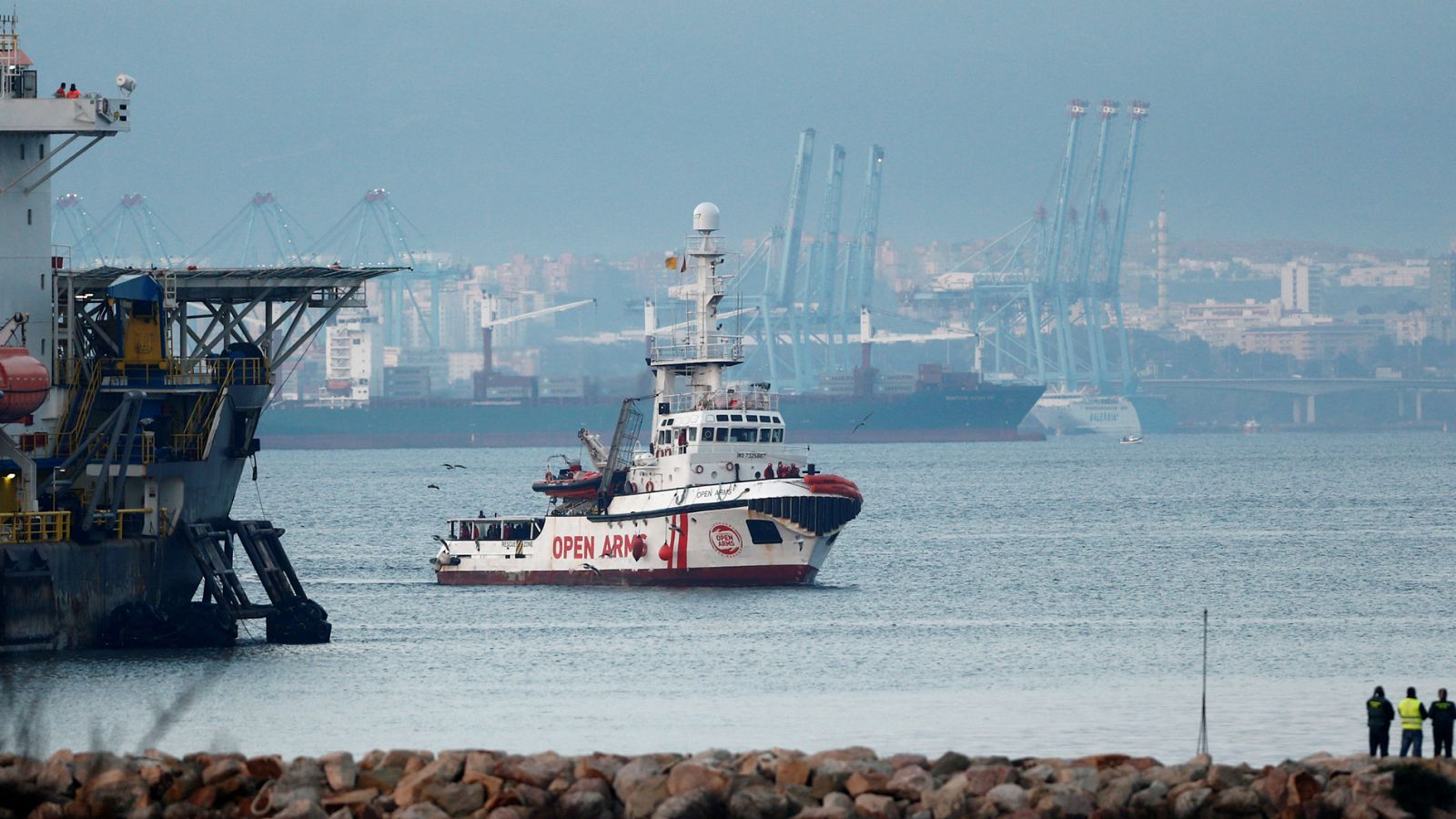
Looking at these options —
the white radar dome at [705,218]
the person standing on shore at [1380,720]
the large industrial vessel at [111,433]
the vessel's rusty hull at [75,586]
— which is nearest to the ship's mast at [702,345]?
the white radar dome at [705,218]

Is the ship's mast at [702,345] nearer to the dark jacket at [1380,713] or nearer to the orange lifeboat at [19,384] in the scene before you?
the orange lifeboat at [19,384]

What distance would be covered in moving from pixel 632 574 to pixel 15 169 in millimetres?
21226

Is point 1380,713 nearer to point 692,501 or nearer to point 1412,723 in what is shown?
point 1412,723

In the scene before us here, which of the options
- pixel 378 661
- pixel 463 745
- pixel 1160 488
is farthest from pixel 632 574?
pixel 1160 488

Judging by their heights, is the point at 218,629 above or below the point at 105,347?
below

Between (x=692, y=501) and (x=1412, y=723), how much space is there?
30.5 meters

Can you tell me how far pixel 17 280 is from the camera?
144 ft

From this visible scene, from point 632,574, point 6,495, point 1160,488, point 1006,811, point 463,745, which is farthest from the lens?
point 1160,488

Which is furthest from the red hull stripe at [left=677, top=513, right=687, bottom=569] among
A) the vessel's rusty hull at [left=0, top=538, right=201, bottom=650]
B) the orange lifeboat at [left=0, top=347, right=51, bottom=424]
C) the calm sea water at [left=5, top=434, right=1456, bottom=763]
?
the orange lifeboat at [left=0, top=347, right=51, bottom=424]

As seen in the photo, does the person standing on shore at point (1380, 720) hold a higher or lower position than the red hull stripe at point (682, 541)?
lower

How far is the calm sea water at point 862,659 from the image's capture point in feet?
115

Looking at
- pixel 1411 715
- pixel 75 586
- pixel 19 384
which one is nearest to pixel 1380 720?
pixel 1411 715

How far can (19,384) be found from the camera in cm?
4062

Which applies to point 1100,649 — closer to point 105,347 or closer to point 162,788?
point 105,347
